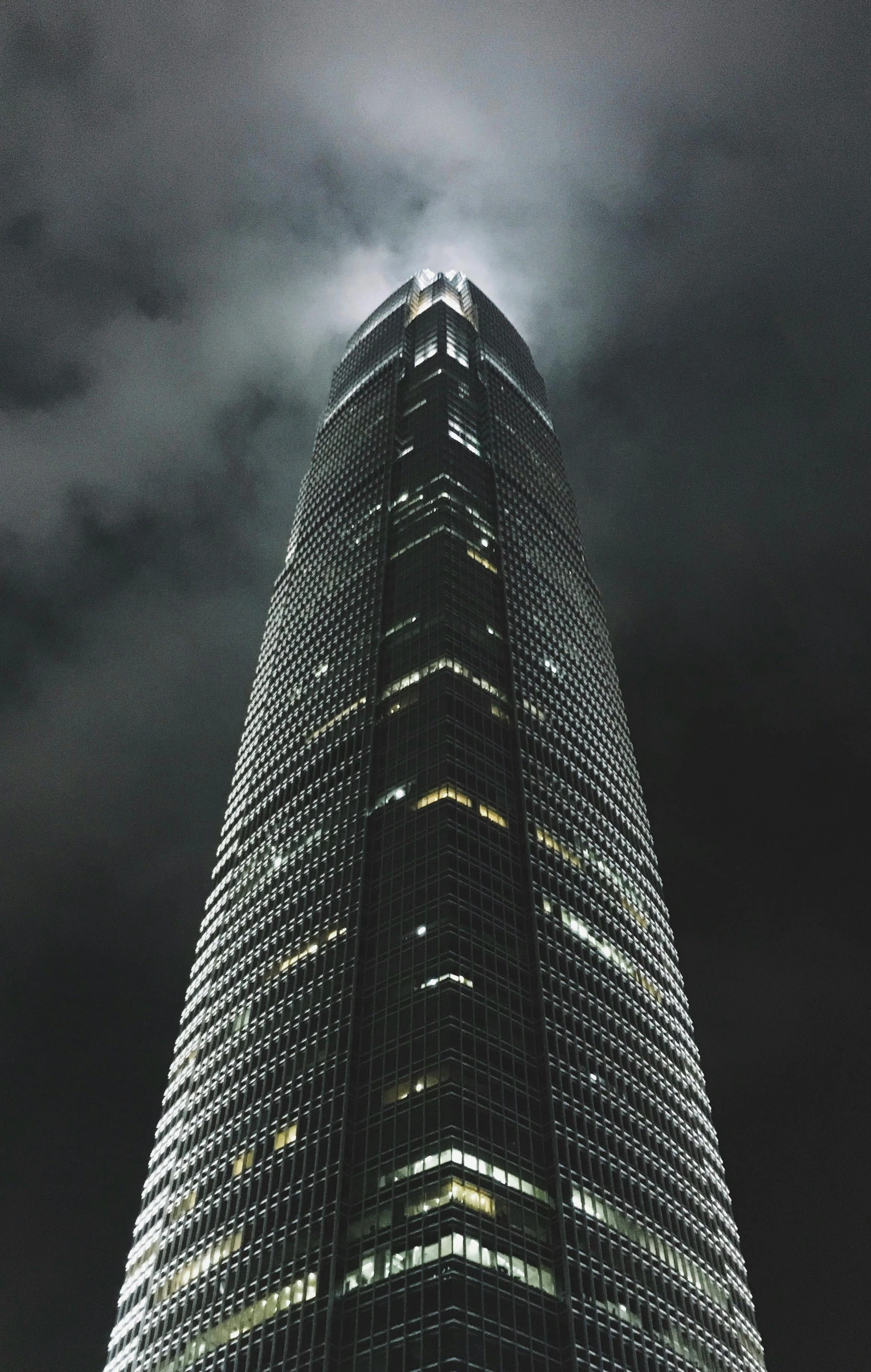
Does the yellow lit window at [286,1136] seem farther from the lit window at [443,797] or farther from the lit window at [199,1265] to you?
the lit window at [443,797]

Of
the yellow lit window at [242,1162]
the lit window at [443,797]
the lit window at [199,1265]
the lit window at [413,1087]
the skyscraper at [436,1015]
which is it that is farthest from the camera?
the lit window at [443,797]

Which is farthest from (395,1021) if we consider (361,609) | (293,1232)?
(361,609)

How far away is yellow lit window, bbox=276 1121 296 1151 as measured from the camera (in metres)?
88.8

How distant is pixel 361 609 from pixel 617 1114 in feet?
201

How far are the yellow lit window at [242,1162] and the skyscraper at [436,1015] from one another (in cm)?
19

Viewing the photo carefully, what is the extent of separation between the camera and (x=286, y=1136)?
8938cm

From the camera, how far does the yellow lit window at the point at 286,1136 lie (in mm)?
88750

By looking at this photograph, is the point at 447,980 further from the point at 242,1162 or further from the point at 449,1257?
the point at 242,1162

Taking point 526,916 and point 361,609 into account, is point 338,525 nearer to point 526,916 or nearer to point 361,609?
point 361,609

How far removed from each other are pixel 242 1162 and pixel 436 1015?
21.6 m

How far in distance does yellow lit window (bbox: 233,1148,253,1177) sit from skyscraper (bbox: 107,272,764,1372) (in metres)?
0.19

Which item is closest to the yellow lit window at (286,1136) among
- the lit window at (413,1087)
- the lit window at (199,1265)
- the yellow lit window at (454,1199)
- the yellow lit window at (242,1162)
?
the yellow lit window at (242,1162)

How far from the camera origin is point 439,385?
15875 cm

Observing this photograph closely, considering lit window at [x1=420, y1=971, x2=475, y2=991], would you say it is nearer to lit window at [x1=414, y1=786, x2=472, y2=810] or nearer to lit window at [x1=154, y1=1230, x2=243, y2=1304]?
lit window at [x1=414, y1=786, x2=472, y2=810]
